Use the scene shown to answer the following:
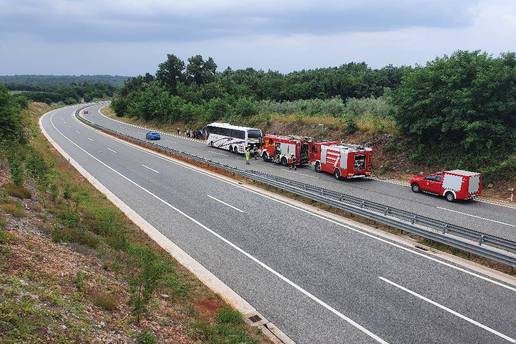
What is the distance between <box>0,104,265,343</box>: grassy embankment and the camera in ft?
29.2

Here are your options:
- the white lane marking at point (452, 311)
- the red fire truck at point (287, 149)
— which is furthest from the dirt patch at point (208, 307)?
the red fire truck at point (287, 149)

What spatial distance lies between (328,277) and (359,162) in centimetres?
1848

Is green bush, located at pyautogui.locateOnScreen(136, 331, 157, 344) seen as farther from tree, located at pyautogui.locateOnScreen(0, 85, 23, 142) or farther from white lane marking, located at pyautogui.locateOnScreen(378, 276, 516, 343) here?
tree, located at pyautogui.locateOnScreen(0, 85, 23, 142)

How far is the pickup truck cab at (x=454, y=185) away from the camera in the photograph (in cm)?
2508

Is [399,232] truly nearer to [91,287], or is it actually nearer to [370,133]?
[91,287]

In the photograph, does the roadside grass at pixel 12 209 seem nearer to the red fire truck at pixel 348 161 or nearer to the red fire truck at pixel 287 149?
the red fire truck at pixel 348 161

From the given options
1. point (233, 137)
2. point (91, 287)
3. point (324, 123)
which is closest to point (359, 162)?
point (324, 123)

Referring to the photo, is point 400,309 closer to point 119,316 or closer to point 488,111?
point 119,316

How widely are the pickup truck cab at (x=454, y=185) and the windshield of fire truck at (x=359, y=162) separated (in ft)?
17.4

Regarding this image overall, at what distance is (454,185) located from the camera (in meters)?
25.5

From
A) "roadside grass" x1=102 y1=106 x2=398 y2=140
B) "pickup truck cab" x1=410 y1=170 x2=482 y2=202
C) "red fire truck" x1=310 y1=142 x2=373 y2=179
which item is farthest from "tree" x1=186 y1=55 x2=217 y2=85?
"pickup truck cab" x1=410 y1=170 x2=482 y2=202

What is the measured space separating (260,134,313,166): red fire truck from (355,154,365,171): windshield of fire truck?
6.24 meters

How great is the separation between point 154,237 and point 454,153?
2393 centimetres

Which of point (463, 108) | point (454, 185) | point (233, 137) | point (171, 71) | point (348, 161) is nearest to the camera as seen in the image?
point (454, 185)
